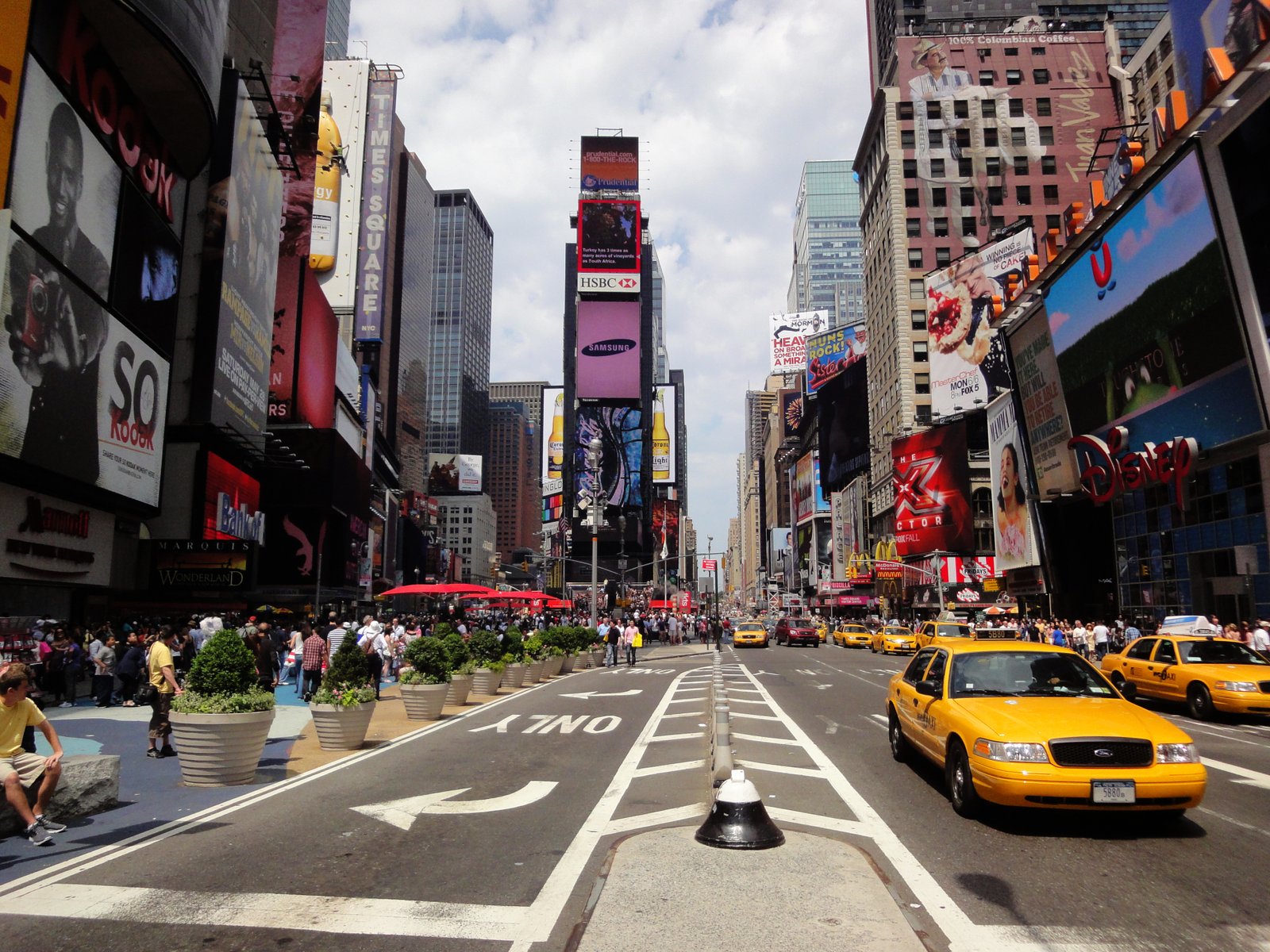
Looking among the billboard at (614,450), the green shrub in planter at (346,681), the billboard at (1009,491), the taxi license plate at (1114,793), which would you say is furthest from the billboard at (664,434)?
the taxi license plate at (1114,793)

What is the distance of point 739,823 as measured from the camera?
256 inches

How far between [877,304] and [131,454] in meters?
79.1

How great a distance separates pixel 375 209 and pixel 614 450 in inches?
2477


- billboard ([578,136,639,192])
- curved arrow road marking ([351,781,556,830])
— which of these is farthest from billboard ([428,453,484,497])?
curved arrow road marking ([351,781,556,830])

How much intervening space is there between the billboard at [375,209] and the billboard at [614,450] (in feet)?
169

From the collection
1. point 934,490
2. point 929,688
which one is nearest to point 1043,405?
point 934,490

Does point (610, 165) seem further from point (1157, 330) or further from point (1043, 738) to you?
point (1043, 738)

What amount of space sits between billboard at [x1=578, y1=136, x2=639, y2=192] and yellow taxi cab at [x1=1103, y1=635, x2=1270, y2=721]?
108145 millimetres

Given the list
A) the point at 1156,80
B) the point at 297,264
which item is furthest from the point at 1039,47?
the point at 297,264

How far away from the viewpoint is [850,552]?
105 meters

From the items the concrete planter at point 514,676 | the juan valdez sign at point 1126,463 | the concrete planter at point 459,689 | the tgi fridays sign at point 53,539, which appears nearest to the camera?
the concrete planter at point 459,689

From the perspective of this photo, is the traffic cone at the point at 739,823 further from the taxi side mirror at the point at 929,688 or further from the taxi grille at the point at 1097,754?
the taxi side mirror at the point at 929,688

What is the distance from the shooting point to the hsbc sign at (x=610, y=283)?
117688 mm

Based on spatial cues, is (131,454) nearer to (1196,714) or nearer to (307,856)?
(307,856)
